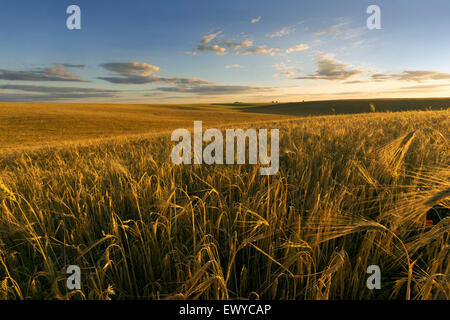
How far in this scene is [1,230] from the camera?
157cm

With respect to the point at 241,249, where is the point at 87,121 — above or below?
above

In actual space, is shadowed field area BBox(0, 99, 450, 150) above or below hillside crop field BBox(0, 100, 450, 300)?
above

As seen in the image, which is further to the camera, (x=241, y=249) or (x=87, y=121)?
(x=87, y=121)

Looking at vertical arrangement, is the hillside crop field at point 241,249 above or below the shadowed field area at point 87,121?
below

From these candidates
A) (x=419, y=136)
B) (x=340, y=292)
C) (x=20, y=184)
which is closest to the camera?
(x=340, y=292)

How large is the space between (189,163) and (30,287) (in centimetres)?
187

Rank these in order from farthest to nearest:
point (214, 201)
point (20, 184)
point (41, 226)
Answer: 1. point (20, 184)
2. point (214, 201)
3. point (41, 226)

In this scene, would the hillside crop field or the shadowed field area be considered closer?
the hillside crop field

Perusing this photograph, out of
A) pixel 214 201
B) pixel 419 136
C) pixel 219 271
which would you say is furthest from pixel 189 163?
pixel 419 136

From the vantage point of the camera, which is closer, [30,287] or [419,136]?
[30,287]

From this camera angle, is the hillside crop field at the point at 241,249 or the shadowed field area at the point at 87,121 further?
the shadowed field area at the point at 87,121
